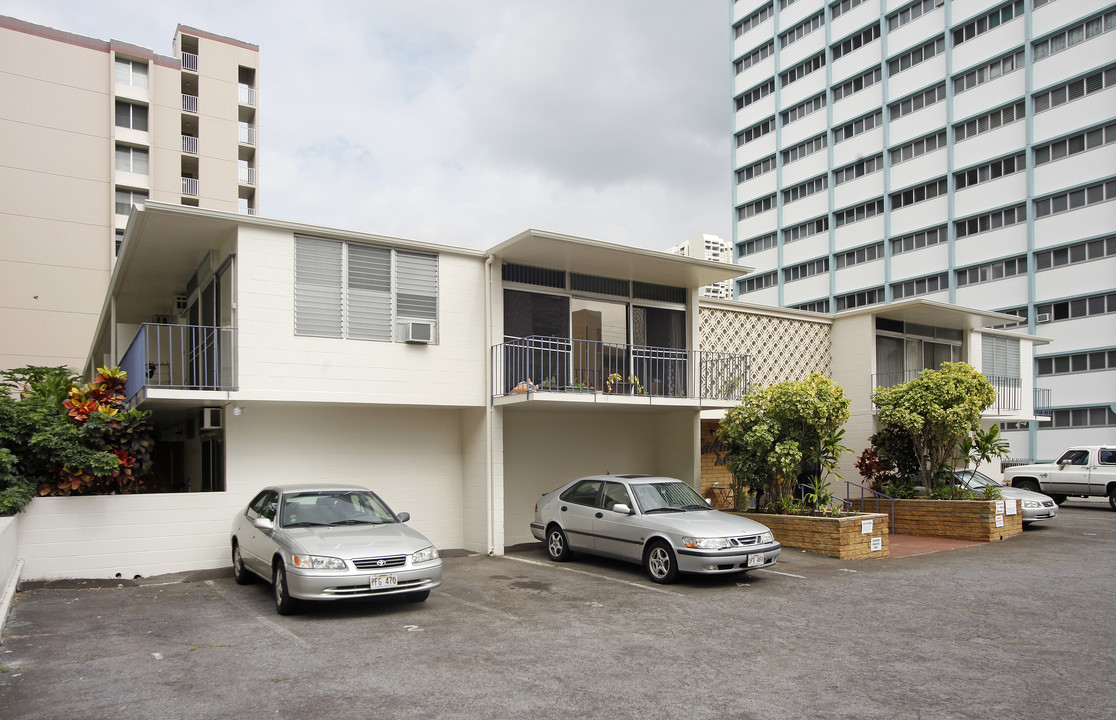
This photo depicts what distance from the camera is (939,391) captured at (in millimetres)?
15641

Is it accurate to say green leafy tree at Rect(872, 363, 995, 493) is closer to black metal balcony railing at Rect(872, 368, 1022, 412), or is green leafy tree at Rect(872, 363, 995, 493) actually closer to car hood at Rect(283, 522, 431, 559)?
black metal balcony railing at Rect(872, 368, 1022, 412)

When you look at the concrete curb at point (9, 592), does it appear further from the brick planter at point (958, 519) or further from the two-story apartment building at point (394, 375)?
the brick planter at point (958, 519)

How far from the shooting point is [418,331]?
1266 cm

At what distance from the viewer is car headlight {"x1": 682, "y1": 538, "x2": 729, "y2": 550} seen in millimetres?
10078

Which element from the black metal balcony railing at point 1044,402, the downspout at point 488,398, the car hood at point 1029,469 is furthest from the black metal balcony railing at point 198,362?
the black metal balcony railing at point 1044,402

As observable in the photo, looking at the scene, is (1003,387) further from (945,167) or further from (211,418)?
(945,167)

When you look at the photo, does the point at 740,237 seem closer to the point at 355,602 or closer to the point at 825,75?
the point at 825,75

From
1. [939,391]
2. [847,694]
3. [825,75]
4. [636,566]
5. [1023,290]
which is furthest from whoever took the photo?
[825,75]

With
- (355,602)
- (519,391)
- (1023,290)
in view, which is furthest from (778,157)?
(355,602)

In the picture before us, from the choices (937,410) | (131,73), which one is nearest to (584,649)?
(937,410)

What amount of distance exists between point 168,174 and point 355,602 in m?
36.4

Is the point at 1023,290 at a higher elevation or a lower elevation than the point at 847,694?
higher

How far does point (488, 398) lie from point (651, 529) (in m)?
3.98

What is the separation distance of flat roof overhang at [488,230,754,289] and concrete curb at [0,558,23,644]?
7.96 metres
